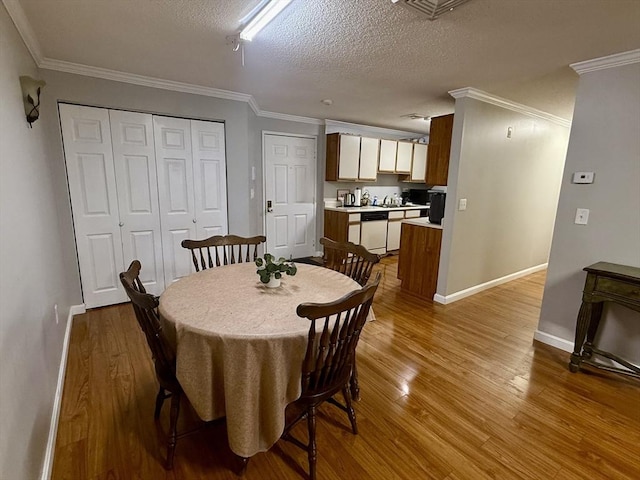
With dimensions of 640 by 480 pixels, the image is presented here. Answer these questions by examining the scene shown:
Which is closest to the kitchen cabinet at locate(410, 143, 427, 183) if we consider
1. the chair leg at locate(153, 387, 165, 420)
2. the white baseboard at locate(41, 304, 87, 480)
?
the chair leg at locate(153, 387, 165, 420)

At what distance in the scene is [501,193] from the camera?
3.79 metres

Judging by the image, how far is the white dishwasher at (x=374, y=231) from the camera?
17.2ft

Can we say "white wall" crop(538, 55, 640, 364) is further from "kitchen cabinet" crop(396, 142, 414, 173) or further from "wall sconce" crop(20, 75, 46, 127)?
"wall sconce" crop(20, 75, 46, 127)

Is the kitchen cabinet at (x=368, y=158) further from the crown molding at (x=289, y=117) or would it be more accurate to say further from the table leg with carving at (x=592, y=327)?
the table leg with carving at (x=592, y=327)

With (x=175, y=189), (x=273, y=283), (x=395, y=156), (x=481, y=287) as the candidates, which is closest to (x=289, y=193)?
(x=175, y=189)

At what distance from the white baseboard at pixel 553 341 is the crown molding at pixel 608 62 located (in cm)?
216

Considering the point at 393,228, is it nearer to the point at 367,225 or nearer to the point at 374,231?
the point at 374,231

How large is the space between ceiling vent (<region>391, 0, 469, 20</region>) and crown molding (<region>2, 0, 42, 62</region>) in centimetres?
205

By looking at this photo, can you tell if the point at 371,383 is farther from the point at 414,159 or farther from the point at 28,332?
the point at 414,159

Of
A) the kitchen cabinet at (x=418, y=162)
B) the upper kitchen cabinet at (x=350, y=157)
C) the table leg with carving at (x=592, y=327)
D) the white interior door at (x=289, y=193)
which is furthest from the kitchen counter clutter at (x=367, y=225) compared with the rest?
the table leg with carving at (x=592, y=327)

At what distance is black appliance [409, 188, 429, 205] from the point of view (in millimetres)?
6430

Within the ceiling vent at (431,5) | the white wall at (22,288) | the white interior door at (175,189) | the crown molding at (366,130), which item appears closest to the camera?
the white wall at (22,288)

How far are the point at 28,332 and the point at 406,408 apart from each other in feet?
6.71

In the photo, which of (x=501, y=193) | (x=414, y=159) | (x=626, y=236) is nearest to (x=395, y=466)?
(x=626, y=236)
